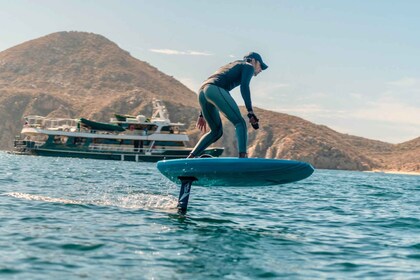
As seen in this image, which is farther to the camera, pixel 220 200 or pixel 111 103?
pixel 111 103

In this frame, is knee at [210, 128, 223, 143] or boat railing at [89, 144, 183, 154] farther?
boat railing at [89, 144, 183, 154]

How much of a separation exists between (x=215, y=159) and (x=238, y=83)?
63.4 inches

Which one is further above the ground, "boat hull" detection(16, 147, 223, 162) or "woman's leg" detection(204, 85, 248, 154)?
"woman's leg" detection(204, 85, 248, 154)

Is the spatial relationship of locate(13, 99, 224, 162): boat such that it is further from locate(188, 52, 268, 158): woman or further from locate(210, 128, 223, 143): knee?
locate(188, 52, 268, 158): woman

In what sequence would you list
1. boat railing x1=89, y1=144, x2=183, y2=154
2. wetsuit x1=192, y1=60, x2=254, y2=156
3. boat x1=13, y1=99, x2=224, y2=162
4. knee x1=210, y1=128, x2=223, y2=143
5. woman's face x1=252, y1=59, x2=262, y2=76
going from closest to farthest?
wetsuit x1=192, y1=60, x2=254, y2=156 → woman's face x1=252, y1=59, x2=262, y2=76 → knee x1=210, y1=128, x2=223, y2=143 → boat x1=13, y1=99, x2=224, y2=162 → boat railing x1=89, y1=144, x2=183, y2=154

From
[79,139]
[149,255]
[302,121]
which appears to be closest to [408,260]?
[149,255]

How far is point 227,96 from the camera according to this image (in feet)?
34.2

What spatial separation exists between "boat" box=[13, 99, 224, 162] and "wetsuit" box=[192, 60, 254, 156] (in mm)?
Answer: 68944

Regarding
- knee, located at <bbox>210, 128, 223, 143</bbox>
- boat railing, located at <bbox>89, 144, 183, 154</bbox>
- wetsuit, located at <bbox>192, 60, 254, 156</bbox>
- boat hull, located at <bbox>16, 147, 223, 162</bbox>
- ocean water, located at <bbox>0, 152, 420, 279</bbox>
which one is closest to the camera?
ocean water, located at <bbox>0, 152, 420, 279</bbox>

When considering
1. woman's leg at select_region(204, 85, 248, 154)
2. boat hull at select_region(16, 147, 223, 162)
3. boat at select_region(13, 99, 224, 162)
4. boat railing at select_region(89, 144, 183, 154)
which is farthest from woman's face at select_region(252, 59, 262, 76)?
boat railing at select_region(89, 144, 183, 154)

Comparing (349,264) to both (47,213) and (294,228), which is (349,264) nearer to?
(294,228)

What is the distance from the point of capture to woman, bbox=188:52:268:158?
33.9 feet

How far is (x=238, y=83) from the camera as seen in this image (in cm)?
1059

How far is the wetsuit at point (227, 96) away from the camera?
10.3 m
